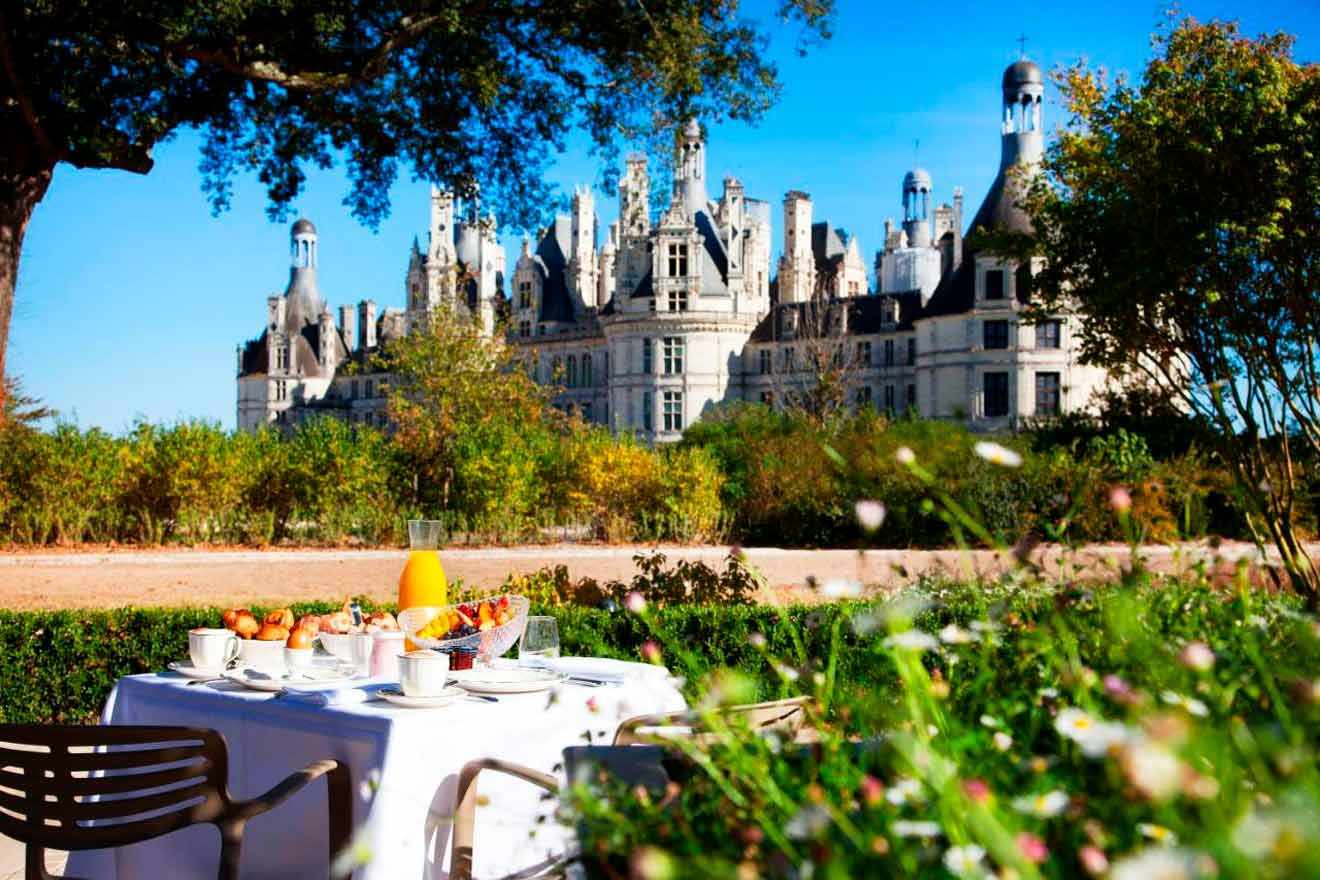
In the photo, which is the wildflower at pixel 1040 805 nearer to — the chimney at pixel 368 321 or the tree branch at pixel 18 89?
the tree branch at pixel 18 89

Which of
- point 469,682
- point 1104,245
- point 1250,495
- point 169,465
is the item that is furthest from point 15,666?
point 169,465

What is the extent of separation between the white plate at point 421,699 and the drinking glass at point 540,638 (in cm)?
53

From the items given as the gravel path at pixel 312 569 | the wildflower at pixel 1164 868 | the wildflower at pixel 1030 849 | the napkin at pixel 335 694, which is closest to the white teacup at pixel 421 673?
the napkin at pixel 335 694

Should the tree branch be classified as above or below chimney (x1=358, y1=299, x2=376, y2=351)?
below

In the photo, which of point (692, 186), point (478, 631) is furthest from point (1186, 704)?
point (692, 186)

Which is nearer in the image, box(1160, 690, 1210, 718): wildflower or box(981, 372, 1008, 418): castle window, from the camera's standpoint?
box(1160, 690, 1210, 718): wildflower

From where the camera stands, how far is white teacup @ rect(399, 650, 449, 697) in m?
3.19

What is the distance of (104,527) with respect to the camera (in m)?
16.4

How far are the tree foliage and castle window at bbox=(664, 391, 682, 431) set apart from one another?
118ft

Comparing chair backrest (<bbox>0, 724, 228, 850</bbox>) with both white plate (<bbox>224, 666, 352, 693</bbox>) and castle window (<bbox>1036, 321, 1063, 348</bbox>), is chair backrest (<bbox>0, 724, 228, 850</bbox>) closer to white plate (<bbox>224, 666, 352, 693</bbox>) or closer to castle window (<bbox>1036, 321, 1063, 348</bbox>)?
white plate (<bbox>224, 666, 352, 693</bbox>)

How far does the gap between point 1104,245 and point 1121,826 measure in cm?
1060

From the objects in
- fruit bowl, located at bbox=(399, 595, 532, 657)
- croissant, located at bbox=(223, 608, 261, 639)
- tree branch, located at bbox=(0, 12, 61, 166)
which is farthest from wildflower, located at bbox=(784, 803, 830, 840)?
tree branch, located at bbox=(0, 12, 61, 166)

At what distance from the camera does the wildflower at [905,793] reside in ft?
4.51

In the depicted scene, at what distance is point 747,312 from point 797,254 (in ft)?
18.5
